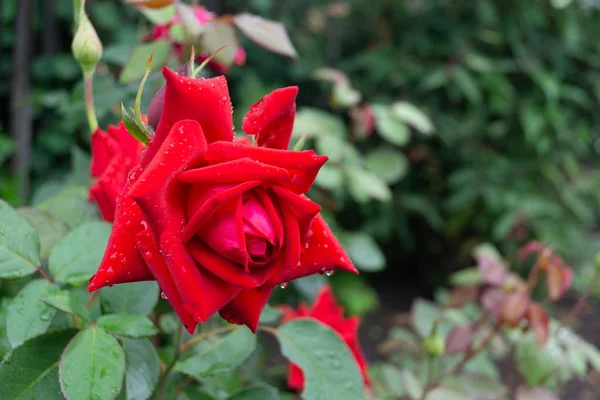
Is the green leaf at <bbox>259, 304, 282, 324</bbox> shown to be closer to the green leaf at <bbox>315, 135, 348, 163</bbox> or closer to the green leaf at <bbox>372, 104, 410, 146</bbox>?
the green leaf at <bbox>315, 135, 348, 163</bbox>

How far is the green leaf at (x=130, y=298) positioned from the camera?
1.51 feet

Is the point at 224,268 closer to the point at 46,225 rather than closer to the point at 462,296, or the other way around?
the point at 46,225

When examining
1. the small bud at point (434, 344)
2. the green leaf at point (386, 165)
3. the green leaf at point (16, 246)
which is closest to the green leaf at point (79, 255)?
the green leaf at point (16, 246)

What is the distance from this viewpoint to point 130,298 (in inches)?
18.4

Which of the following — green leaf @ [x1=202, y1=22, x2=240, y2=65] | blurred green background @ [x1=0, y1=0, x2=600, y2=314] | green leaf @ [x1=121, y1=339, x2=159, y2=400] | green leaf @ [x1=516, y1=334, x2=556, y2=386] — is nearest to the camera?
green leaf @ [x1=121, y1=339, x2=159, y2=400]

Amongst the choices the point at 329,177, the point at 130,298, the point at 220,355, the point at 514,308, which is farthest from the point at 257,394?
the point at 329,177

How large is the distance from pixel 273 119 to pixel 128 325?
193 mm

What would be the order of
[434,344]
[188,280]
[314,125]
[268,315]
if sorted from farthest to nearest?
[314,125] < [434,344] < [268,315] < [188,280]

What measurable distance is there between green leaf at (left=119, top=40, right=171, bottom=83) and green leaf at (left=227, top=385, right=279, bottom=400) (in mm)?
392

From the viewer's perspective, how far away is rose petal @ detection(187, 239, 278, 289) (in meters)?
0.33

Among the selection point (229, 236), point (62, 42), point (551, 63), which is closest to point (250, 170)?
point (229, 236)

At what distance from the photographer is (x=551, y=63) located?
2.00 m

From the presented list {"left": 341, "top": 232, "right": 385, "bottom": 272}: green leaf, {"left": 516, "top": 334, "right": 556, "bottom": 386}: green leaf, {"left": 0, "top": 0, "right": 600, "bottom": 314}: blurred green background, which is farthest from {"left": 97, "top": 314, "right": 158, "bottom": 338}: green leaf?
{"left": 0, "top": 0, "right": 600, "bottom": 314}: blurred green background

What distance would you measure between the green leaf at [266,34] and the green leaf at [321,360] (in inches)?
13.0
